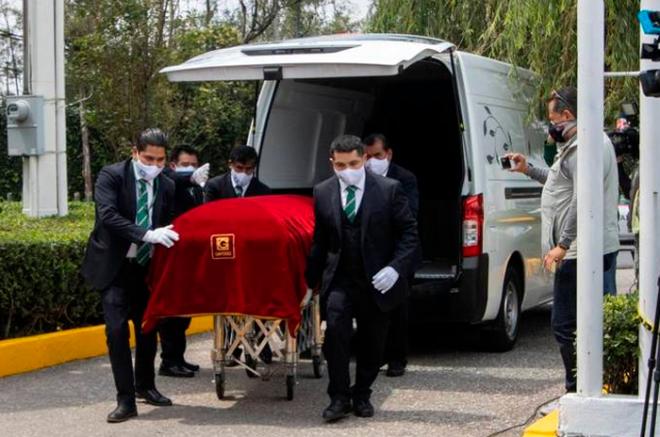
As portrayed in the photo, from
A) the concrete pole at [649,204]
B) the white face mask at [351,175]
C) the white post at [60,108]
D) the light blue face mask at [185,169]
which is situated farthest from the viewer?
the white post at [60,108]

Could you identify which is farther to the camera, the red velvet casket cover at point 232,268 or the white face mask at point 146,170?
the white face mask at point 146,170

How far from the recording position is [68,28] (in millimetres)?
22047

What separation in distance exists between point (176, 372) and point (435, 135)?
363 cm

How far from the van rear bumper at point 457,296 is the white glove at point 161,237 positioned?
2434 millimetres

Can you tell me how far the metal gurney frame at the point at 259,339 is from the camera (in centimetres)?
789

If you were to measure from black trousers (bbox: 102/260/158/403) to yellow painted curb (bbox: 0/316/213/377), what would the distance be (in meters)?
1.45

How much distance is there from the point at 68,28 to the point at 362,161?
15.4m

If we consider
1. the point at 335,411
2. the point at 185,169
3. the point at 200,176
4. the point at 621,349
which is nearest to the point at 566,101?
the point at 621,349

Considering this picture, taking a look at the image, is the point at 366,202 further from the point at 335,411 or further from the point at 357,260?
the point at 335,411

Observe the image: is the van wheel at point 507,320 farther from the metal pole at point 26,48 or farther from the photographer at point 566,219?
the metal pole at point 26,48

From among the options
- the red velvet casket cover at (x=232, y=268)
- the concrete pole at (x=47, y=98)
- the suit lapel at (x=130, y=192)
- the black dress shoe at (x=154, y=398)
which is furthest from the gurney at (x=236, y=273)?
the concrete pole at (x=47, y=98)

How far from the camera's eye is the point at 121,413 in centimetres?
762

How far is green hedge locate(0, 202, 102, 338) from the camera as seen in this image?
935 centimetres

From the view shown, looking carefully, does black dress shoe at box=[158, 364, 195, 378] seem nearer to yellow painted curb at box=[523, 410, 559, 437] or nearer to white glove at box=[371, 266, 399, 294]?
white glove at box=[371, 266, 399, 294]
